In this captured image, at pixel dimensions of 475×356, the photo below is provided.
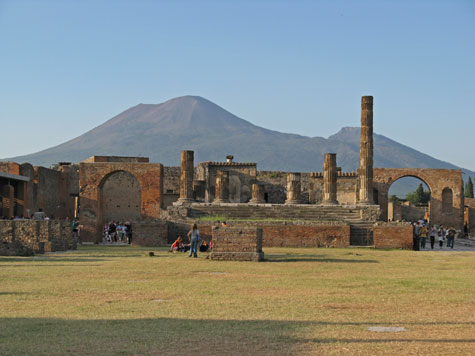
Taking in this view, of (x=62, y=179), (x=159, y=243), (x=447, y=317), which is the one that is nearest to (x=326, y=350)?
(x=447, y=317)

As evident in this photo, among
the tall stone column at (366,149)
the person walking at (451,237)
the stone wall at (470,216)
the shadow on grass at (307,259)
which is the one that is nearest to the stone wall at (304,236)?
the shadow on grass at (307,259)

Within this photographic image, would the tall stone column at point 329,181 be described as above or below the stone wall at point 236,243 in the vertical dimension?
above

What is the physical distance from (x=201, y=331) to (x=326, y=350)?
1673 mm

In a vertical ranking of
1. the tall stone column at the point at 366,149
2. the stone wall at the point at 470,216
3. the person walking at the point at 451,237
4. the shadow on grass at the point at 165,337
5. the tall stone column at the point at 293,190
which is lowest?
the shadow on grass at the point at 165,337

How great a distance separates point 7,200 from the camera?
3788cm

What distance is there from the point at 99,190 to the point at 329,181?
11741mm

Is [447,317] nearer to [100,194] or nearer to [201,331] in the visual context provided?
[201,331]

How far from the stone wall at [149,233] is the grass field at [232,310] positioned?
1161cm

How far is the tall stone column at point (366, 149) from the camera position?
36656mm

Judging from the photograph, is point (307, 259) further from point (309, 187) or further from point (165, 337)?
point (309, 187)

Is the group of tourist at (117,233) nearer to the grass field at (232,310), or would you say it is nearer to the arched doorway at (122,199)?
the arched doorway at (122,199)

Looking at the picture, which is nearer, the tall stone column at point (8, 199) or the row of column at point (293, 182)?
the tall stone column at point (8, 199)

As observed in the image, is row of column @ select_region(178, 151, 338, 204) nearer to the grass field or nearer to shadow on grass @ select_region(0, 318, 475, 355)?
the grass field

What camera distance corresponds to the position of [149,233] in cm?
2930
